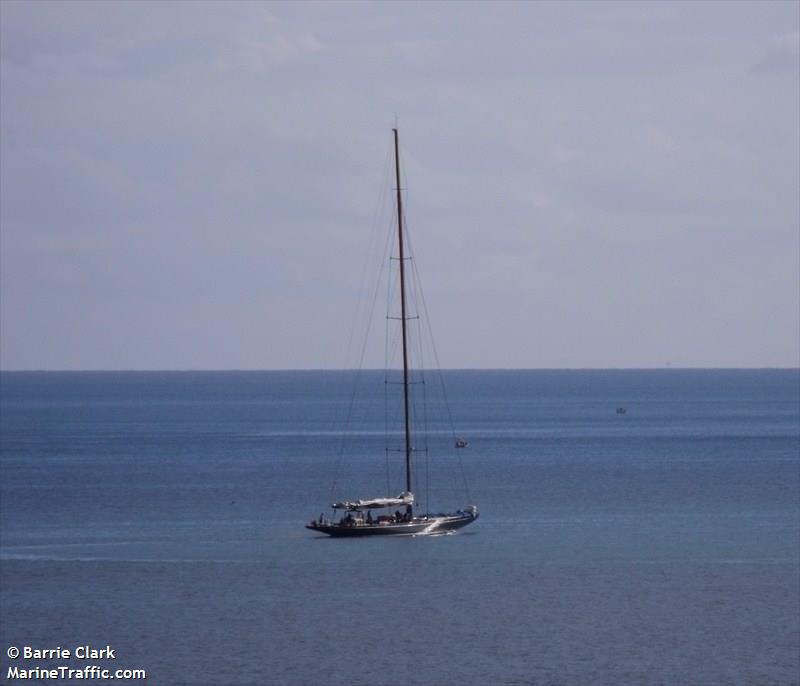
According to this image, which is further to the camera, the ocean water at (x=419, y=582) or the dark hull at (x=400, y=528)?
the dark hull at (x=400, y=528)

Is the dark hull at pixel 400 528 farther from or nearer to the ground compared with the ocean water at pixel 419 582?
farther from the ground

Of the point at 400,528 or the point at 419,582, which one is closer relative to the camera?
the point at 419,582

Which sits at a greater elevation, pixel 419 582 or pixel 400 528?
pixel 400 528

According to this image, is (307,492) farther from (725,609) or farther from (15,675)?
(15,675)

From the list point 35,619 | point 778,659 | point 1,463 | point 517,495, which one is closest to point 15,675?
point 35,619

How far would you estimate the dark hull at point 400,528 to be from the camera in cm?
7719

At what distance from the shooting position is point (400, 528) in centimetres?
7719

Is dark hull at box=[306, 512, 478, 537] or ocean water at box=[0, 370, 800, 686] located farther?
dark hull at box=[306, 512, 478, 537]

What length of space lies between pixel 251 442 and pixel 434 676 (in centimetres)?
12372

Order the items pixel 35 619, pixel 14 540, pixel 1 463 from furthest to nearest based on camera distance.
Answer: pixel 1 463, pixel 14 540, pixel 35 619

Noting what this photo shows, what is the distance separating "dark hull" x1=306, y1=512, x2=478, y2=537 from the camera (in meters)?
77.2

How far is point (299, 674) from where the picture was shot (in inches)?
1896

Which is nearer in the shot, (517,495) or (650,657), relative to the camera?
(650,657)

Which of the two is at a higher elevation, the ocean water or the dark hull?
the dark hull
